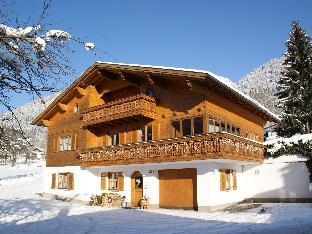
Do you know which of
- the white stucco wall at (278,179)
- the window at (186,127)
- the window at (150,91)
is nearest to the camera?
the window at (186,127)

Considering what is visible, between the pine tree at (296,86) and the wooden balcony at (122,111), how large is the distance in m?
14.1

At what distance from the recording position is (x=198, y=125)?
71.2 feet

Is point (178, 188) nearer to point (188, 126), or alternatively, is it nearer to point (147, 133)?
point (188, 126)

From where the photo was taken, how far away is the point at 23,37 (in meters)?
5.11

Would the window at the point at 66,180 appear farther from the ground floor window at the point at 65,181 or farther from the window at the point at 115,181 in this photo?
the window at the point at 115,181

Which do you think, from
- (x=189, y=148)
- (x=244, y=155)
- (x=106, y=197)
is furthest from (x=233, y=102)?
(x=106, y=197)

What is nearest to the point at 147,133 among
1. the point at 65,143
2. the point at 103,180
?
the point at 103,180

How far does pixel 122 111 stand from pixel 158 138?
11.1 ft

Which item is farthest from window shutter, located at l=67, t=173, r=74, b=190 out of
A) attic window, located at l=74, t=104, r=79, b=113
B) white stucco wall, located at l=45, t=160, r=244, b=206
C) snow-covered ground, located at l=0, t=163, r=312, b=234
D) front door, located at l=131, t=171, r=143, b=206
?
snow-covered ground, located at l=0, t=163, r=312, b=234

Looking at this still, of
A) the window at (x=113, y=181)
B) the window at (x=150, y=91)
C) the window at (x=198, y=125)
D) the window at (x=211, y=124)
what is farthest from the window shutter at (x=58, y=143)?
the window at (x=211, y=124)

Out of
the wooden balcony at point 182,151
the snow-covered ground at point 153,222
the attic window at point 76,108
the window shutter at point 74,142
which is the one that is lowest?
the snow-covered ground at point 153,222

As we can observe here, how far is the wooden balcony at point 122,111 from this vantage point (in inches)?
925

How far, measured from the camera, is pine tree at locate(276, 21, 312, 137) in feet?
101

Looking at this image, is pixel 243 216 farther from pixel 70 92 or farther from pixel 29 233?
pixel 70 92
